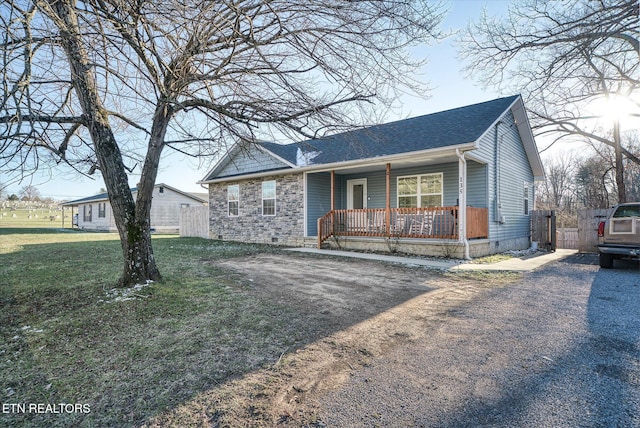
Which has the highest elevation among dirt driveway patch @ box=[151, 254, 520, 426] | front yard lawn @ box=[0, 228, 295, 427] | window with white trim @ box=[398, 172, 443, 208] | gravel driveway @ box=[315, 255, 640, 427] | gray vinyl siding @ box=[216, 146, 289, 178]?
gray vinyl siding @ box=[216, 146, 289, 178]

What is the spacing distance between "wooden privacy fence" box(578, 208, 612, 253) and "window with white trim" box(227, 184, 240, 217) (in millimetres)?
14064

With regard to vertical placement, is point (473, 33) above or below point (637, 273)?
above

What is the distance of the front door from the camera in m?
13.3

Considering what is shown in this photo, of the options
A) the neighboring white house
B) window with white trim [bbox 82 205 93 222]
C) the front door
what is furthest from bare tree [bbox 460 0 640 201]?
window with white trim [bbox 82 205 93 222]

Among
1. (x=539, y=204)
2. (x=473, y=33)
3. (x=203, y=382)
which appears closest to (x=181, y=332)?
(x=203, y=382)

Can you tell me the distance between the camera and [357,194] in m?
13.6

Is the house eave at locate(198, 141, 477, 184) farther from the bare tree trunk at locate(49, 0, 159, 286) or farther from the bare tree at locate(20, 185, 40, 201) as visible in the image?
the bare tree at locate(20, 185, 40, 201)

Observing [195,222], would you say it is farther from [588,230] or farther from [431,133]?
[588,230]

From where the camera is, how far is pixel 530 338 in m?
3.50

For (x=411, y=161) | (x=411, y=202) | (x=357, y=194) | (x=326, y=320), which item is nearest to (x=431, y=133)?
(x=411, y=161)

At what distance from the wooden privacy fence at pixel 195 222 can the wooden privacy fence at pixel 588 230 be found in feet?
55.4

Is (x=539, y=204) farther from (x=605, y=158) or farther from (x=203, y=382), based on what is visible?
(x=203, y=382)

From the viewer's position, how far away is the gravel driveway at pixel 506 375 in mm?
2145

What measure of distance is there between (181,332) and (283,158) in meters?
10.5
